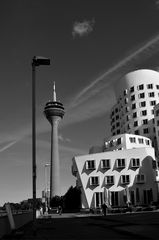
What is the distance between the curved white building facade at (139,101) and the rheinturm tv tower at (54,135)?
99.8 ft

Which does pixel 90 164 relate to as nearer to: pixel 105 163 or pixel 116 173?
pixel 105 163

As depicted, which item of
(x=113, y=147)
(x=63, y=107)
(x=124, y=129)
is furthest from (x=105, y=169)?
(x=63, y=107)

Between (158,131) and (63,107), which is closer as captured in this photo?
(158,131)

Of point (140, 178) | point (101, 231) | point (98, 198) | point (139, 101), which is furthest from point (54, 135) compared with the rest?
point (101, 231)

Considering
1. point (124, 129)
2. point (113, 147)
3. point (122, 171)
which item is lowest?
point (122, 171)

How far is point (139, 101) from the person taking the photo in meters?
95.6

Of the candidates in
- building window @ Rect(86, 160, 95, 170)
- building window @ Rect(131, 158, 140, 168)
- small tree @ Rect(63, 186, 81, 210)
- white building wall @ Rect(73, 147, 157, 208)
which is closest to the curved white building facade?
white building wall @ Rect(73, 147, 157, 208)

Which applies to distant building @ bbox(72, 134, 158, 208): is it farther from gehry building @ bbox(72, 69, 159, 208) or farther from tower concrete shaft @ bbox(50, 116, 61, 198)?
tower concrete shaft @ bbox(50, 116, 61, 198)

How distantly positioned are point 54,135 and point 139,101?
38.7 m

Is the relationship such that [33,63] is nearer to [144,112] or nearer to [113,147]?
[113,147]

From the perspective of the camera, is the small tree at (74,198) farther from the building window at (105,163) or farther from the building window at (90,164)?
the building window at (105,163)

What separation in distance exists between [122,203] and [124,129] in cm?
2938

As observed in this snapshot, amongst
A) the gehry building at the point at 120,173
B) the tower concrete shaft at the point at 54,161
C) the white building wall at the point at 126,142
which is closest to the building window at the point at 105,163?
the gehry building at the point at 120,173

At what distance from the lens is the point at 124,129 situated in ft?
324
